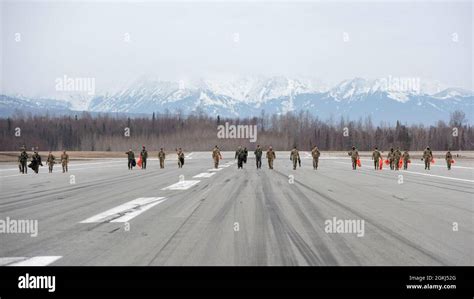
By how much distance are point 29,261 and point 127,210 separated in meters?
6.29

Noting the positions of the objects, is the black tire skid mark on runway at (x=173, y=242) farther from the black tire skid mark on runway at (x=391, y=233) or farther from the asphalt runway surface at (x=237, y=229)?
the black tire skid mark on runway at (x=391, y=233)

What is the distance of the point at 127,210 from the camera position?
14.0 meters

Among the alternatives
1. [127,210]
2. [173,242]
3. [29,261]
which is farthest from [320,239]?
[127,210]

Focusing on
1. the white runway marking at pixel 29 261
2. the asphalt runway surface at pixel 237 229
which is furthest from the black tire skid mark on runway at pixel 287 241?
the white runway marking at pixel 29 261

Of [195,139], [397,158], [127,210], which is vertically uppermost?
[195,139]

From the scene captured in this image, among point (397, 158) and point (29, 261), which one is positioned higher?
point (397, 158)

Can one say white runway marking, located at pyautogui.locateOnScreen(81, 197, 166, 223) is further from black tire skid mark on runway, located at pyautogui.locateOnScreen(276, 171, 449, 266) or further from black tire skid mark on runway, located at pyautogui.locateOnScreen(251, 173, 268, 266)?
black tire skid mark on runway, located at pyautogui.locateOnScreen(276, 171, 449, 266)

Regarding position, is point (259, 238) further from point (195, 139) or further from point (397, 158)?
point (195, 139)

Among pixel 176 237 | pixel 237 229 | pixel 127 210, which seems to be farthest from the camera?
pixel 127 210

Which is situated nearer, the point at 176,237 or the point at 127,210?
the point at 176,237

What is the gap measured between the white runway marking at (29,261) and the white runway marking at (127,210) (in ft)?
13.0

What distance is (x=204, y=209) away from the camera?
14.0 meters
